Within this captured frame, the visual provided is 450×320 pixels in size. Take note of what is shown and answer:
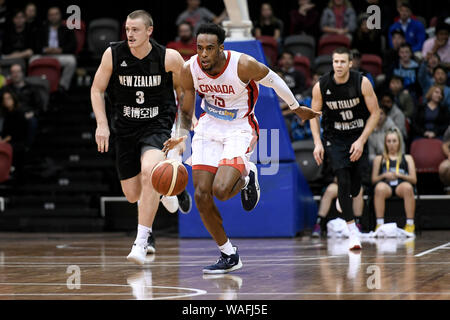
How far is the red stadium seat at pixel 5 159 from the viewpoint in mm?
11930

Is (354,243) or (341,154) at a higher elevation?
(341,154)

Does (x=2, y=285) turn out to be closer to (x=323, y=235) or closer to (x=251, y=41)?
(x=251, y=41)

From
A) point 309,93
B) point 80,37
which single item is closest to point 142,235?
point 309,93

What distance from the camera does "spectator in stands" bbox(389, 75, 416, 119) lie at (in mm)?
12070

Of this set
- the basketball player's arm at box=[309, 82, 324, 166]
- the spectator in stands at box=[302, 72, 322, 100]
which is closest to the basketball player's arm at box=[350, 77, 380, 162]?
the basketball player's arm at box=[309, 82, 324, 166]

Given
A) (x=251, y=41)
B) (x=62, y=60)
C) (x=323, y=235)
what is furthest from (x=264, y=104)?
(x=62, y=60)

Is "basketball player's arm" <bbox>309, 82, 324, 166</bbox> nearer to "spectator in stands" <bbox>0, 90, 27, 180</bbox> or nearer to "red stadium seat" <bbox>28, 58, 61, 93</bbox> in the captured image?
"spectator in stands" <bbox>0, 90, 27, 180</bbox>

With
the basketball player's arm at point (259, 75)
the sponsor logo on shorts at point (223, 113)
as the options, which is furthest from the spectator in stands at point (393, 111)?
the sponsor logo on shorts at point (223, 113)

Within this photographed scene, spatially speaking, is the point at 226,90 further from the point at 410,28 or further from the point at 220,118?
the point at 410,28

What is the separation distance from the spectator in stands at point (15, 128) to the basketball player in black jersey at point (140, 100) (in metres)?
5.96

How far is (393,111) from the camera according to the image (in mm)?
11750

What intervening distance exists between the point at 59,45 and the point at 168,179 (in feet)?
29.5

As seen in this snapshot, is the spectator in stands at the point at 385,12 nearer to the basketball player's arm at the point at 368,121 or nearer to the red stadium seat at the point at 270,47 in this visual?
the red stadium seat at the point at 270,47

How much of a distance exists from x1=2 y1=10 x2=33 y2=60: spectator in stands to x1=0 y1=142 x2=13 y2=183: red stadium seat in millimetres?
3269
